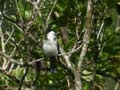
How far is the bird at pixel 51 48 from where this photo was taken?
346cm

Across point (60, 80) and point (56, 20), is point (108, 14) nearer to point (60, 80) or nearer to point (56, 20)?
point (56, 20)

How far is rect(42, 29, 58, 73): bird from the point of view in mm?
3465

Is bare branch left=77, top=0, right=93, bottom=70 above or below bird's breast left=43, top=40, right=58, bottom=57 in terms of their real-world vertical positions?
above

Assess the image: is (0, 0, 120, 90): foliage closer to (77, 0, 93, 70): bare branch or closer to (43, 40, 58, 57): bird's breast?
(43, 40, 58, 57): bird's breast

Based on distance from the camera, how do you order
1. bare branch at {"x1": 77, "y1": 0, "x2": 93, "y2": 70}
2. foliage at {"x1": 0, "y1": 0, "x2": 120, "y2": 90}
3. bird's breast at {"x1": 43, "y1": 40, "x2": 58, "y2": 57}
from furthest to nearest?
bird's breast at {"x1": 43, "y1": 40, "x2": 58, "y2": 57} → foliage at {"x1": 0, "y1": 0, "x2": 120, "y2": 90} → bare branch at {"x1": 77, "y1": 0, "x2": 93, "y2": 70}

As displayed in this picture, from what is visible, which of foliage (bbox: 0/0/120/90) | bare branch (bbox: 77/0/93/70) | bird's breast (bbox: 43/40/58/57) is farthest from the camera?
bird's breast (bbox: 43/40/58/57)

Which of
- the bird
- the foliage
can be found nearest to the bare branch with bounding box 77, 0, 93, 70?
the foliage

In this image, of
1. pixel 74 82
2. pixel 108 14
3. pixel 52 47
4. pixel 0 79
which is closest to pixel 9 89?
pixel 0 79

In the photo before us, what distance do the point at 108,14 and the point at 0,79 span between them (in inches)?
41.5

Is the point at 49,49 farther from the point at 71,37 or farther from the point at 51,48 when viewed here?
the point at 71,37

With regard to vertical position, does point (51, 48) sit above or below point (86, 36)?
below

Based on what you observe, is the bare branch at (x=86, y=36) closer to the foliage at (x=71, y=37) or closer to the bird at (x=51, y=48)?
the foliage at (x=71, y=37)

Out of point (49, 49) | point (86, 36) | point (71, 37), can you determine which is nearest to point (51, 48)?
point (49, 49)

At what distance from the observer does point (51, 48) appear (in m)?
3.59
